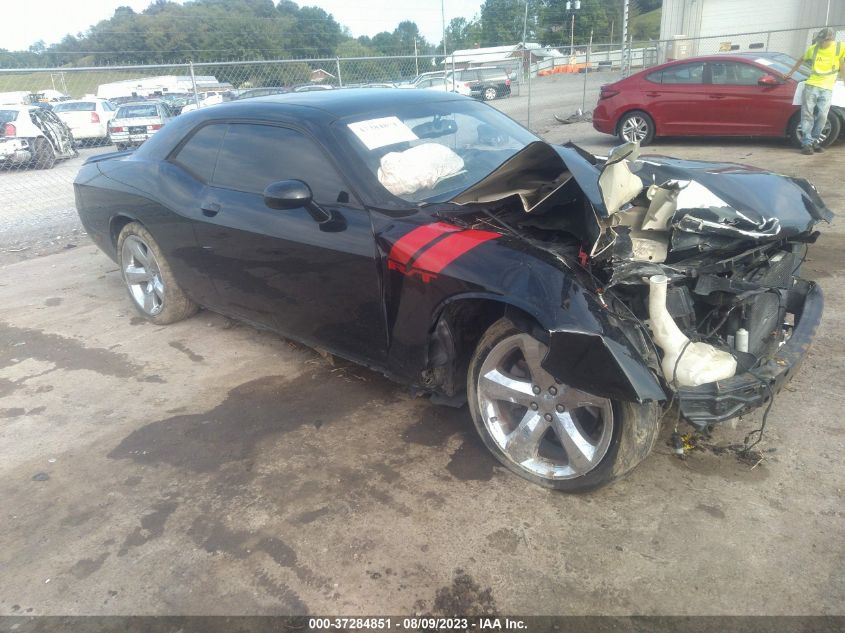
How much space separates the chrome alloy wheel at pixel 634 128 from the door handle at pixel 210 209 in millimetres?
8846

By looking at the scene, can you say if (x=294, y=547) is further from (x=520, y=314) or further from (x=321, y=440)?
(x=520, y=314)

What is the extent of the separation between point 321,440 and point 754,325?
7.10ft

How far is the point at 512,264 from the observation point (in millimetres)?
2725

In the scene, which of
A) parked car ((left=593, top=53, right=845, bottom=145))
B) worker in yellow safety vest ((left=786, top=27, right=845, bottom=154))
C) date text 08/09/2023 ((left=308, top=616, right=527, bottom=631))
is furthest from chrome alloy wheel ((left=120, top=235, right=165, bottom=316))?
worker in yellow safety vest ((left=786, top=27, right=845, bottom=154))

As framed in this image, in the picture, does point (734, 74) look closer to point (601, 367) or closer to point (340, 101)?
point (340, 101)

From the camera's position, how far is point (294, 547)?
2.61 meters

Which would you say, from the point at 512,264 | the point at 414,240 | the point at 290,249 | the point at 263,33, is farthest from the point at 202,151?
the point at 263,33

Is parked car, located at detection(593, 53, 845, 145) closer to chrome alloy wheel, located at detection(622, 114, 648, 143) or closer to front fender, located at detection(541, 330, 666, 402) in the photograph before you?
chrome alloy wheel, located at detection(622, 114, 648, 143)

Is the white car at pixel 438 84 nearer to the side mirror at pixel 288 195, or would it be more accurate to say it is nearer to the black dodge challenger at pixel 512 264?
the black dodge challenger at pixel 512 264

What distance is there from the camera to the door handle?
13.1ft

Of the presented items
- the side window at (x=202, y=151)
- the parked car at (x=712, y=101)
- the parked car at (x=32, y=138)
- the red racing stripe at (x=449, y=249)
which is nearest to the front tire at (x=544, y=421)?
the red racing stripe at (x=449, y=249)

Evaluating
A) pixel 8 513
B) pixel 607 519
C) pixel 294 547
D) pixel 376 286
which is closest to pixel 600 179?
pixel 376 286

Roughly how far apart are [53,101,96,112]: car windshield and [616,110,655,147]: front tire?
16.4 meters

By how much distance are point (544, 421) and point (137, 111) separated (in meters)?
17.4
